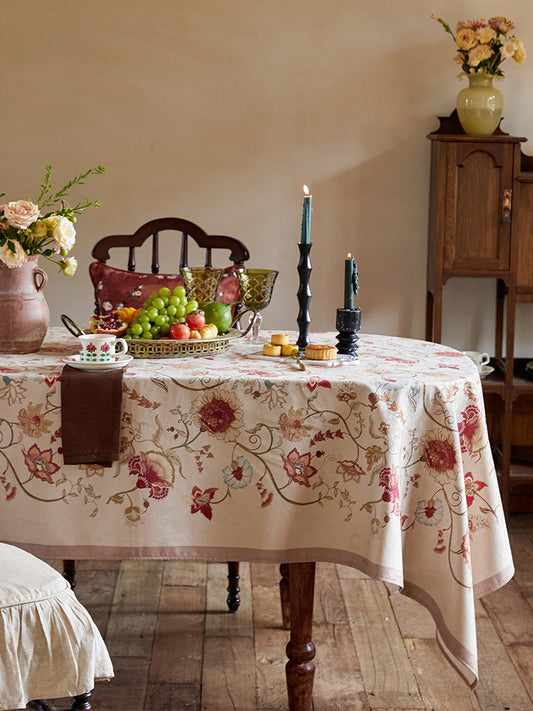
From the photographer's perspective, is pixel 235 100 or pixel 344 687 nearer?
pixel 344 687

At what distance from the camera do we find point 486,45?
10.1 ft

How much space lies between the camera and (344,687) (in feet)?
6.85

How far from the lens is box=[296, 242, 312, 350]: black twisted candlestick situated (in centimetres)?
207

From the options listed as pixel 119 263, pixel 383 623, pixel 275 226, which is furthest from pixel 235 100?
pixel 383 623

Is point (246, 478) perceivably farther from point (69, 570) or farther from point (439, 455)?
point (69, 570)

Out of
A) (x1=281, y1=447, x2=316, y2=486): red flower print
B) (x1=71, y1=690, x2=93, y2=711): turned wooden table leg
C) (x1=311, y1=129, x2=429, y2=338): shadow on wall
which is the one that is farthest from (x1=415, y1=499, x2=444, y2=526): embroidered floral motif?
(x1=311, y1=129, x2=429, y2=338): shadow on wall

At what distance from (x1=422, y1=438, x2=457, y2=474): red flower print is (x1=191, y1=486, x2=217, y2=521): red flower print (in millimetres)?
462

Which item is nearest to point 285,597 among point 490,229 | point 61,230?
point 61,230

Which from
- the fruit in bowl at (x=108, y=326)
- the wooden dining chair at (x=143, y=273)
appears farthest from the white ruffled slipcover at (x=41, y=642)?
the wooden dining chair at (x=143, y=273)

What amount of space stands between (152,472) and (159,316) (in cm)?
43

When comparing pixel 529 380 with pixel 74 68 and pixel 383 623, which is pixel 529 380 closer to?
pixel 383 623

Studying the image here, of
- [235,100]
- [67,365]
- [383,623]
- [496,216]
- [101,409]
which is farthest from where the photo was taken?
[235,100]

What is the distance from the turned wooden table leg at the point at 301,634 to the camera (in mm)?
1875

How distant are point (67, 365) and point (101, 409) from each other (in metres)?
0.18
